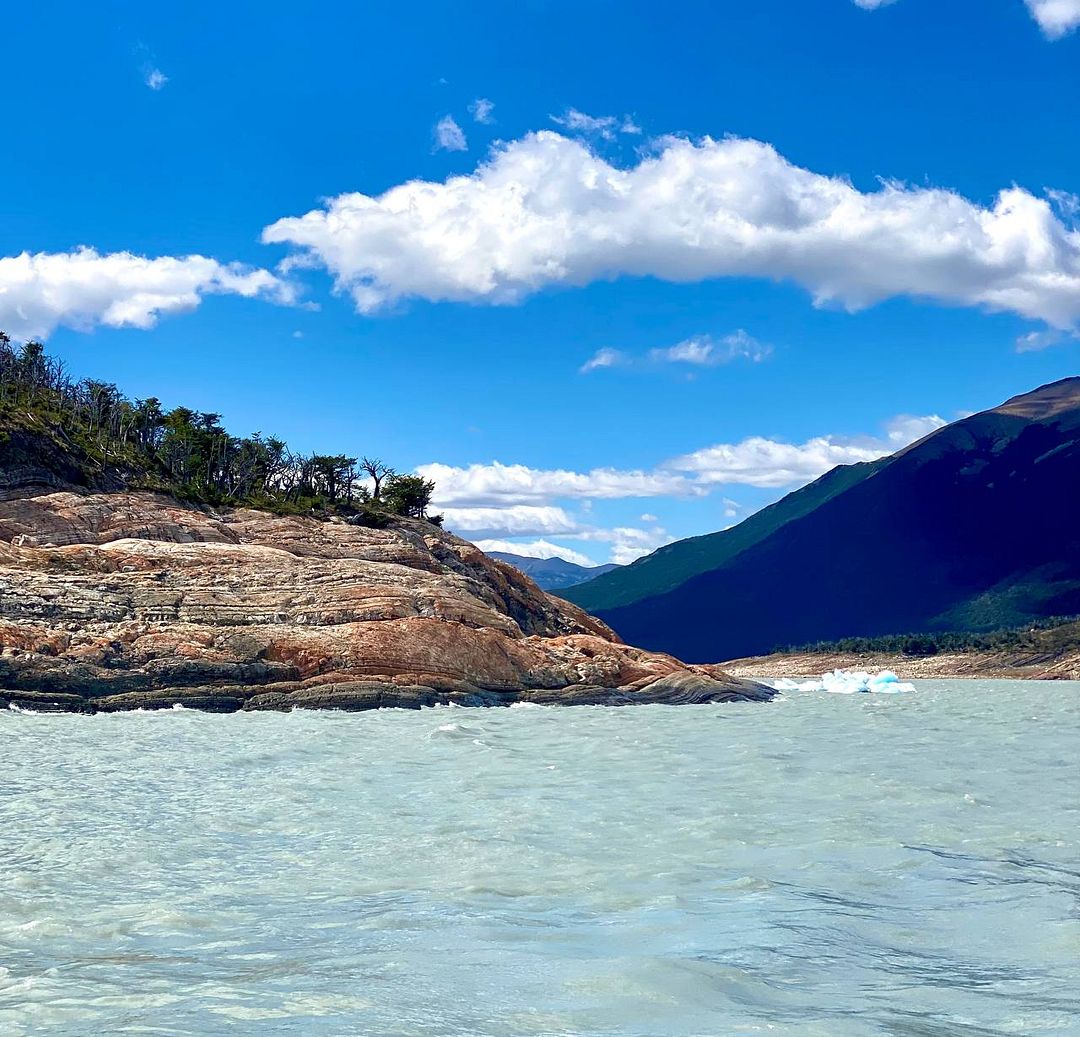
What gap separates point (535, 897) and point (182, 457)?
298ft

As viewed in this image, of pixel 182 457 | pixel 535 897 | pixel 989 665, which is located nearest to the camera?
pixel 535 897

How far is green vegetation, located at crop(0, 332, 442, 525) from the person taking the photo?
245ft

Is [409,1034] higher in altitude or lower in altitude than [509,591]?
lower

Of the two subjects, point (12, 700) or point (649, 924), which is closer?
point (649, 924)

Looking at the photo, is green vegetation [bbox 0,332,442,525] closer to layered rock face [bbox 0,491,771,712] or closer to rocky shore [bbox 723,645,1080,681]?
layered rock face [bbox 0,491,771,712]

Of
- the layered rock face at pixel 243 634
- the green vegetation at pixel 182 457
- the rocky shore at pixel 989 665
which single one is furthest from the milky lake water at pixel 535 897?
the rocky shore at pixel 989 665

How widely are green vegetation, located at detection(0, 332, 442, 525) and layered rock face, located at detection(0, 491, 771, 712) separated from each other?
10.1 meters

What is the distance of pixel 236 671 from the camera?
46031 mm

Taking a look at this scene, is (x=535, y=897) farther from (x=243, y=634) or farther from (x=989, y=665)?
(x=989, y=665)

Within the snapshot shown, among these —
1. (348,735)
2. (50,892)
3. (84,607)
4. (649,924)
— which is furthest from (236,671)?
(649,924)

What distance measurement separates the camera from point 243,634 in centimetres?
4816

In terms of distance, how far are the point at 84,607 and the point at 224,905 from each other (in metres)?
41.0

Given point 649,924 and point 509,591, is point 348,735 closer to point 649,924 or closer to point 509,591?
point 649,924

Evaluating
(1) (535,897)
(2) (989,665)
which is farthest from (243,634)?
(2) (989,665)
